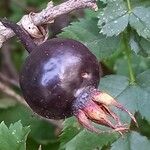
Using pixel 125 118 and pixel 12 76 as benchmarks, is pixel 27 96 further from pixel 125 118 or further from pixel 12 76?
pixel 12 76

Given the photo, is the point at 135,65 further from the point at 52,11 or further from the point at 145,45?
the point at 52,11

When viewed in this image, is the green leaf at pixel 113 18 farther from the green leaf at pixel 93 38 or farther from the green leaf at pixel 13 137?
the green leaf at pixel 13 137

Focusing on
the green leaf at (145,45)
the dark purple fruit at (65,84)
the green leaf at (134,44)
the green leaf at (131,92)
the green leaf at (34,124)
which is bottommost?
the green leaf at (34,124)

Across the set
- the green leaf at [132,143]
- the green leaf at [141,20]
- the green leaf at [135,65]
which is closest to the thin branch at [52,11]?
the green leaf at [141,20]

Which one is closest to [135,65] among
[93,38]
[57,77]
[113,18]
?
[93,38]

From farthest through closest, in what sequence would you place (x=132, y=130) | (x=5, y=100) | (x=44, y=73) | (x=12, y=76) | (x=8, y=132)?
(x=12, y=76) → (x=5, y=100) → (x=132, y=130) → (x=8, y=132) → (x=44, y=73)

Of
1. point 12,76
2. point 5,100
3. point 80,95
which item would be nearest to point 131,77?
point 80,95

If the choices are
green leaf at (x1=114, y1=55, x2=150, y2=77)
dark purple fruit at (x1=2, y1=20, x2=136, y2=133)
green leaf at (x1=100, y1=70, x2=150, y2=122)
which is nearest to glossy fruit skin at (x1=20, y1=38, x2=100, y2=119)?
dark purple fruit at (x1=2, y1=20, x2=136, y2=133)
